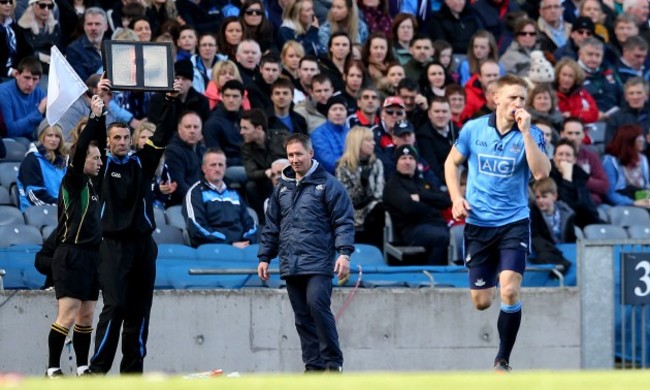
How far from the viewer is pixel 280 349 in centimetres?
1576

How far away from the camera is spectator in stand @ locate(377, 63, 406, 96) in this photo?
64.1ft

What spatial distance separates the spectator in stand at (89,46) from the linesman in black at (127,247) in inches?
181

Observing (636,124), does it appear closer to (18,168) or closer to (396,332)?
(396,332)

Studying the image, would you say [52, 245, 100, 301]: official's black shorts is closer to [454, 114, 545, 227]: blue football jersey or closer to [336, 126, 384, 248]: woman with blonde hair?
[454, 114, 545, 227]: blue football jersey

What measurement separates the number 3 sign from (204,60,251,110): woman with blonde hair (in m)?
4.71

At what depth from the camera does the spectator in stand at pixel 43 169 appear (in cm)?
1559

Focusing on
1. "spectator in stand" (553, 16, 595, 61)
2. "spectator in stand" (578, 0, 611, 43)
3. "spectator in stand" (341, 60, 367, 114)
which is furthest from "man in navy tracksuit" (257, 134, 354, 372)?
"spectator in stand" (578, 0, 611, 43)

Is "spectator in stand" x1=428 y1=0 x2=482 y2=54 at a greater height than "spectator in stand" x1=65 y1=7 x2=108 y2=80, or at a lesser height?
greater

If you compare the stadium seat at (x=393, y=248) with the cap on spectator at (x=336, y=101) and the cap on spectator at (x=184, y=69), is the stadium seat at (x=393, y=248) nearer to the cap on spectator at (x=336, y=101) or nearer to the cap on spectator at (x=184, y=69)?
the cap on spectator at (x=336, y=101)

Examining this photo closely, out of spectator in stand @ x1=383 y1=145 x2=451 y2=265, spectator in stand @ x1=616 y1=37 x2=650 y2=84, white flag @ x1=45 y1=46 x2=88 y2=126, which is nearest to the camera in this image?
white flag @ x1=45 y1=46 x2=88 y2=126

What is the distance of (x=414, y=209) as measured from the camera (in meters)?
16.9

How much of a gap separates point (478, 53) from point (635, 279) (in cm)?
558

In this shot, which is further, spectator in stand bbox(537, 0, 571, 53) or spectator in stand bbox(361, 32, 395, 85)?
spectator in stand bbox(537, 0, 571, 53)

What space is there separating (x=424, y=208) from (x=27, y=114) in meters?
4.06
